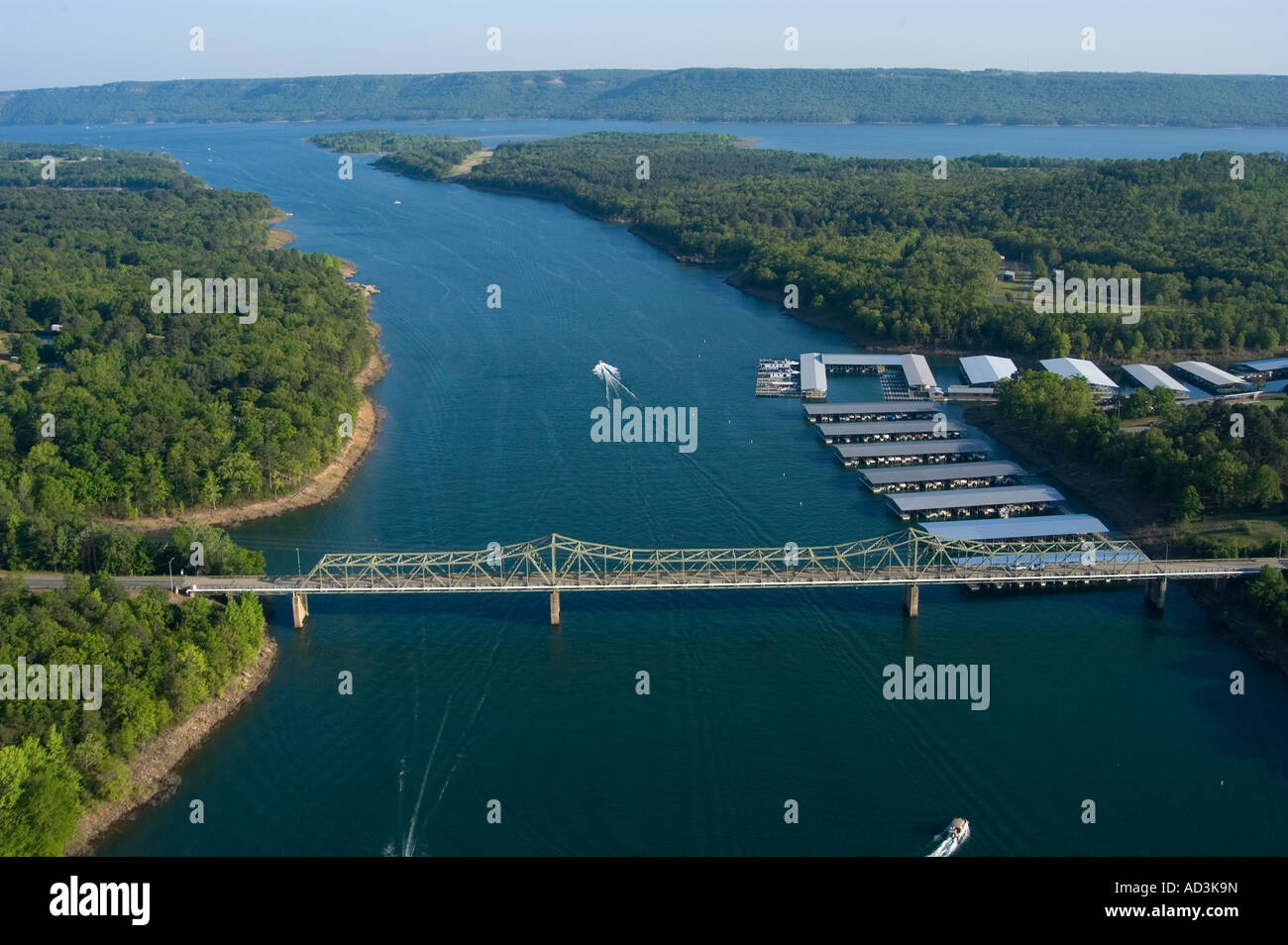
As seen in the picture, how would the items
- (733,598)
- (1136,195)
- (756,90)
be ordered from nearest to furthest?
1. (733,598)
2. (1136,195)
3. (756,90)

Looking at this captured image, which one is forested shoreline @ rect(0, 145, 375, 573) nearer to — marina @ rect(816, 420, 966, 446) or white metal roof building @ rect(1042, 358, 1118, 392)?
marina @ rect(816, 420, 966, 446)

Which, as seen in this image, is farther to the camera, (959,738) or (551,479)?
(551,479)

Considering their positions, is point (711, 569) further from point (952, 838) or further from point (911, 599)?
point (952, 838)

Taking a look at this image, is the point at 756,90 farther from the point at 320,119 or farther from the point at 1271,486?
the point at 1271,486

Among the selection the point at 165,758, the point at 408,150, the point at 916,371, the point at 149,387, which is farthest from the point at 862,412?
the point at 408,150

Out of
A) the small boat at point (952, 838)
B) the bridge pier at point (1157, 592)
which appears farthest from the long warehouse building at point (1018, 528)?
the small boat at point (952, 838)

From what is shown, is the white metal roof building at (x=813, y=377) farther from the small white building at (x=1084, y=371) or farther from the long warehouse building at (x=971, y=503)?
the long warehouse building at (x=971, y=503)

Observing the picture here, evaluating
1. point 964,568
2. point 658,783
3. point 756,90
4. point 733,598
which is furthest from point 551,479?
Answer: point 756,90
